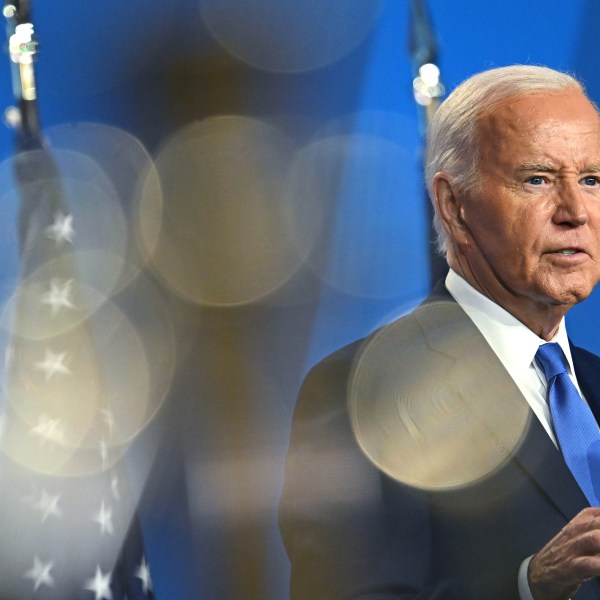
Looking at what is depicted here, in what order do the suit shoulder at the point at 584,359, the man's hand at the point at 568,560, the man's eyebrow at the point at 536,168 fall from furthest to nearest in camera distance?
the suit shoulder at the point at 584,359 → the man's eyebrow at the point at 536,168 → the man's hand at the point at 568,560

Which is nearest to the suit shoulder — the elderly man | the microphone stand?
the elderly man

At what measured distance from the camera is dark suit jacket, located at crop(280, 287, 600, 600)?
4.18ft

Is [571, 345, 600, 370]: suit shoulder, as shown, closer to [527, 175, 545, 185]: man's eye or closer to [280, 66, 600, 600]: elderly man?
[280, 66, 600, 600]: elderly man

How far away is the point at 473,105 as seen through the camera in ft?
4.76

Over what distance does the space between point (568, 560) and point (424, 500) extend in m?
0.25

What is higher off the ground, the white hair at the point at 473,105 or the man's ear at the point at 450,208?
the white hair at the point at 473,105

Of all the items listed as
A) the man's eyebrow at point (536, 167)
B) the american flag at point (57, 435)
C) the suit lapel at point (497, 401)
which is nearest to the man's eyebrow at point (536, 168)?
the man's eyebrow at point (536, 167)

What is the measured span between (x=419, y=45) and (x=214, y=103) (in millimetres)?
430

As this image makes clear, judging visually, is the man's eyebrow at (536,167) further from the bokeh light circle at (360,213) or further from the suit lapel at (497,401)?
the bokeh light circle at (360,213)

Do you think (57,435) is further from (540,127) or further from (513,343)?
(540,127)

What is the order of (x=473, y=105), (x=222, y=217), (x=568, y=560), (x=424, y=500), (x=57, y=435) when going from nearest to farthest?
(x=568, y=560)
(x=424, y=500)
(x=473, y=105)
(x=57, y=435)
(x=222, y=217)

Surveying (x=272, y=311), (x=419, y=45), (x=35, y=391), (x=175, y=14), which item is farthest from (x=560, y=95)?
(x=35, y=391)

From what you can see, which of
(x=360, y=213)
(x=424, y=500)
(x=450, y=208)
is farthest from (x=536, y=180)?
(x=360, y=213)

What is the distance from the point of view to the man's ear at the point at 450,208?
147cm
